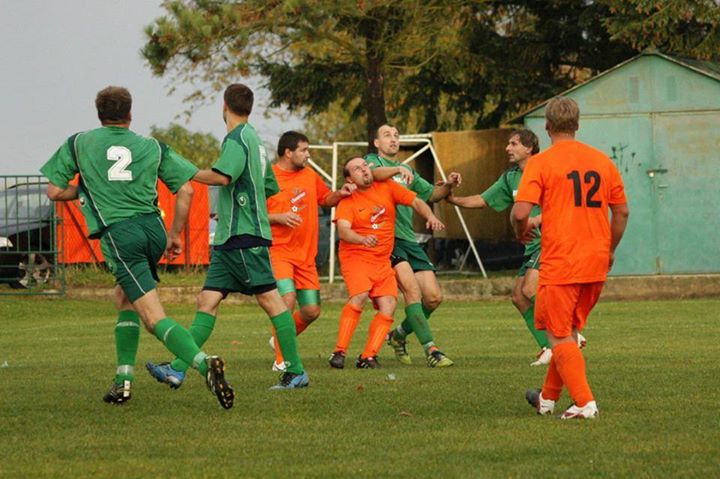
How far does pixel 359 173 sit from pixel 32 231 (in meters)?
15.3

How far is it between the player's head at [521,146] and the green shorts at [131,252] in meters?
4.13

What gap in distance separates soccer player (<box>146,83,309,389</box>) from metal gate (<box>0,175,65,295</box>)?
16.9m

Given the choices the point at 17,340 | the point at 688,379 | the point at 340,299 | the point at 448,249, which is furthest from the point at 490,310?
the point at 688,379

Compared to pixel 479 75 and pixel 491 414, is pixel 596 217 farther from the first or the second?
pixel 479 75

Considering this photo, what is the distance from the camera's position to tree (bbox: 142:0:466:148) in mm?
31391

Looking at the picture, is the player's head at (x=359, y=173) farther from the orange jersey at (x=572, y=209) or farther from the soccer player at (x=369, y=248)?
the orange jersey at (x=572, y=209)

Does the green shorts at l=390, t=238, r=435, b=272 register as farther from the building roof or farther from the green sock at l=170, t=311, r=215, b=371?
the building roof

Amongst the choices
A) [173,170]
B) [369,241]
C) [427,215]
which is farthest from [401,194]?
[173,170]

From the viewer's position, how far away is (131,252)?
995 cm

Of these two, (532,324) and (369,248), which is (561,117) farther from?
(532,324)

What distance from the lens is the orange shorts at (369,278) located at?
13344mm

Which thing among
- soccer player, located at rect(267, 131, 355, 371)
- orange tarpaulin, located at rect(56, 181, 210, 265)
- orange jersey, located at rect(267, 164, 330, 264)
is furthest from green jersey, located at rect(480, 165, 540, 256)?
orange tarpaulin, located at rect(56, 181, 210, 265)

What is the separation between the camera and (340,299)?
2797cm

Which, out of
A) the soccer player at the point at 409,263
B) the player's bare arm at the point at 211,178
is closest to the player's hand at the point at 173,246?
the player's bare arm at the point at 211,178
